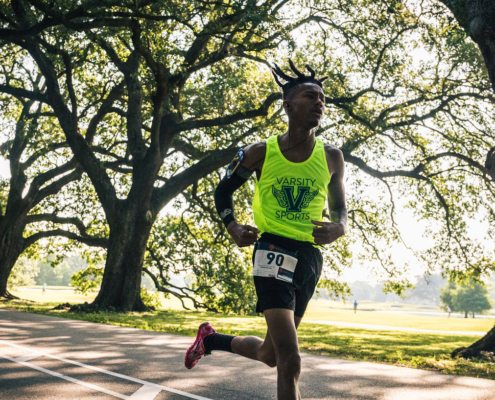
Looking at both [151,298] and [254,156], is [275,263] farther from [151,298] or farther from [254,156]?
[151,298]

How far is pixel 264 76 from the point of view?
816 inches

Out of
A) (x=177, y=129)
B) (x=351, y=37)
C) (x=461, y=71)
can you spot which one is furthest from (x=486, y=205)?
(x=177, y=129)

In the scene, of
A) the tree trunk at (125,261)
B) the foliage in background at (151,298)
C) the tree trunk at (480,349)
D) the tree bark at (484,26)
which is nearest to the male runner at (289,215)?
the tree bark at (484,26)

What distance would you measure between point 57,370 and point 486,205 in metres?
15.8

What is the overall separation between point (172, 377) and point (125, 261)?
11.8 m

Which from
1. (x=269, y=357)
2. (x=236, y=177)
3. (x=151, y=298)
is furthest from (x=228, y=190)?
(x=151, y=298)

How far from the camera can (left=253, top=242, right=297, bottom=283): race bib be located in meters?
3.33

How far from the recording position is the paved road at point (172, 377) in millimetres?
4750

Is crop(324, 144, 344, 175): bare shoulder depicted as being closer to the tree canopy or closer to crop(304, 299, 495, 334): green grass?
the tree canopy

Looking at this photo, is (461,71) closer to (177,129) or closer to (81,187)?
(177,129)

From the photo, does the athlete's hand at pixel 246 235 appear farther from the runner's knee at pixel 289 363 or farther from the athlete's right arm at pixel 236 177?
the runner's knee at pixel 289 363

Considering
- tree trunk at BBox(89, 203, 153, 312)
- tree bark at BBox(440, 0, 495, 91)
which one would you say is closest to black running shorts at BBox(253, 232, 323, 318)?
tree bark at BBox(440, 0, 495, 91)

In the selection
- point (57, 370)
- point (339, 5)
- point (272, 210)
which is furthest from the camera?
point (339, 5)

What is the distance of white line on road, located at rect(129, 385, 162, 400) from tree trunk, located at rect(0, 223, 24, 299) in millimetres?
19863
